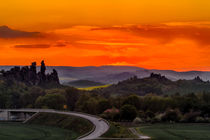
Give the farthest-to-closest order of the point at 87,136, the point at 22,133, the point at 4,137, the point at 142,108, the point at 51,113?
the point at 142,108 < the point at 51,113 < the point at 22,133 < the point at 4,137 < the point at 87,136

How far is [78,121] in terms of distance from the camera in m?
132

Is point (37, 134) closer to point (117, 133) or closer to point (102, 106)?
point (117, 133)

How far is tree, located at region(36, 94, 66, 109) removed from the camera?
185500 mm

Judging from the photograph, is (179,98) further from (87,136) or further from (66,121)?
(87,136)

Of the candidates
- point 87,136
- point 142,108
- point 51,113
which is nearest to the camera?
point 87,136

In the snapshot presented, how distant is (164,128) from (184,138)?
2307 centimetres

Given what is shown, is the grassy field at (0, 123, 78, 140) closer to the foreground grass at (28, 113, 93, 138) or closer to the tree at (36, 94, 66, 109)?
the foreground grass at (28, 113, 93, 138)

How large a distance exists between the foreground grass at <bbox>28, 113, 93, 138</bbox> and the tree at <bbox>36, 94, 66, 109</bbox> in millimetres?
24283

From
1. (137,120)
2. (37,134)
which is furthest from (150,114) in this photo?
(37,134)

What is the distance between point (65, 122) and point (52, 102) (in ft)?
156

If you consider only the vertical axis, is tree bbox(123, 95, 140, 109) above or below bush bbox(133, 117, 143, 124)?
above

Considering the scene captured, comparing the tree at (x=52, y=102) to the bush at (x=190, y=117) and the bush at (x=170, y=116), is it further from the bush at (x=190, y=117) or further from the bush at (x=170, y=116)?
the bush at (x=190, y=117)

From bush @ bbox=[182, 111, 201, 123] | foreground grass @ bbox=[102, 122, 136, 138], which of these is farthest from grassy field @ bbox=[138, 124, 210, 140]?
bush @ bbox=[182, 111, 201, 123]

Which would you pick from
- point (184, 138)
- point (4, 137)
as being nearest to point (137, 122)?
point (184, 138)
